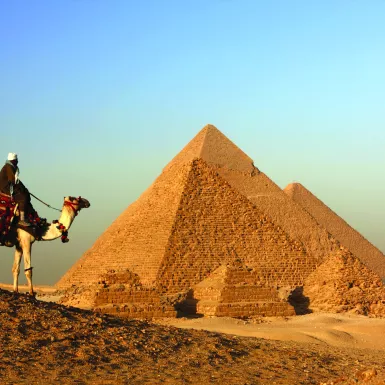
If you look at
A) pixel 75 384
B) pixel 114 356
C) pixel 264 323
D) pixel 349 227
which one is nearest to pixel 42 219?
pixel 114 356

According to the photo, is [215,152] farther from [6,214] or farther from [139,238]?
[6,214]

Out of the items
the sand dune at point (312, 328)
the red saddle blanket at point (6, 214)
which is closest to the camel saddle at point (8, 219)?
the red saddle blanket at point (6, 214)

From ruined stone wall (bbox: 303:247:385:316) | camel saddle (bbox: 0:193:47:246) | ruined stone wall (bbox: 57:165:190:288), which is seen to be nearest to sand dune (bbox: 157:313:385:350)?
ruined stone wall (bbox: 303:247:385:316)

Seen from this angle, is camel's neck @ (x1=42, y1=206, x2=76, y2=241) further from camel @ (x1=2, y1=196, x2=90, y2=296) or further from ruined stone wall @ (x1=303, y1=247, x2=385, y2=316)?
ruined stone wall @ (x1=303, y1=247, x2=385, y2=316)

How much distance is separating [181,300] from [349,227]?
36.1 meters

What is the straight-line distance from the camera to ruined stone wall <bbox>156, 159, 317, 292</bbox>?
43.4 metres

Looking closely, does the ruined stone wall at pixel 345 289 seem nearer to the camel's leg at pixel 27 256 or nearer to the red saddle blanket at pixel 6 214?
the camel's leg at pixel 27 256

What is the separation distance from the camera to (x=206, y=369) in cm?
1284

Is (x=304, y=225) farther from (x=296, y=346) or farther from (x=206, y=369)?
(x=206, y=369)

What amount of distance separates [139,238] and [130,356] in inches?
1360

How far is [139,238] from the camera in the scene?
155 ft

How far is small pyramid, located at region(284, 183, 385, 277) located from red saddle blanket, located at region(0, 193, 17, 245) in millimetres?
49433

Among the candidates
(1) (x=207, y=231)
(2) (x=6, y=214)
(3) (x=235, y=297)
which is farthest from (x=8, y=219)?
(1) (x=207, y=231)

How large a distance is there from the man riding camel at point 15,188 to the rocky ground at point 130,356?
1287 millimetres
